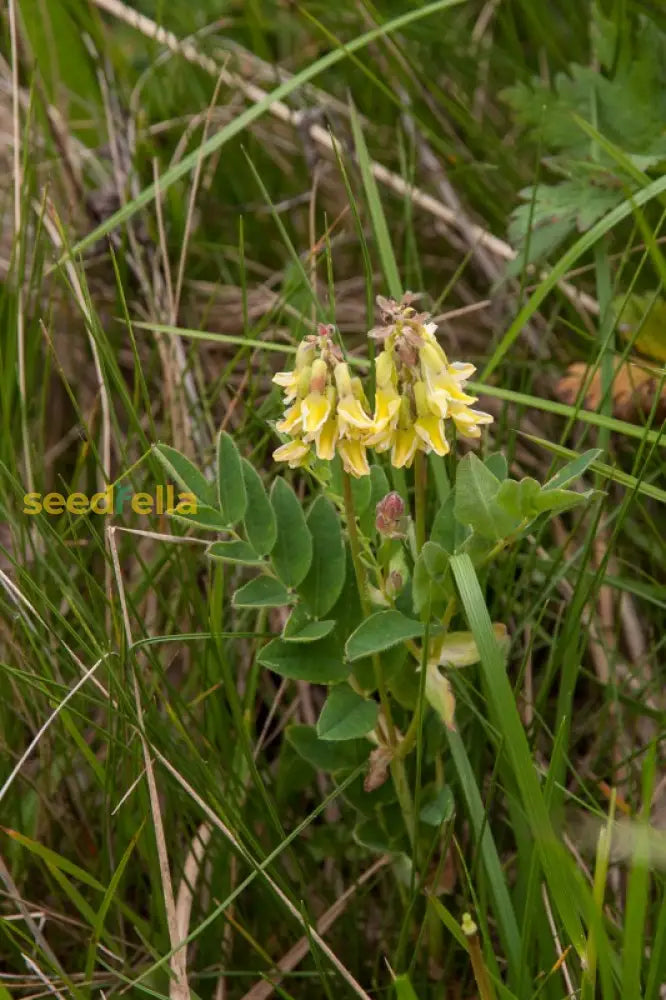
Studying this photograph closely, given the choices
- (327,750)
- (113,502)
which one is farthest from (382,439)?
(113,502)

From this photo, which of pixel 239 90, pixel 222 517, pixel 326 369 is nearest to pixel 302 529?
pixel 222 517

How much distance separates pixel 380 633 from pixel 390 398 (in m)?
0.22

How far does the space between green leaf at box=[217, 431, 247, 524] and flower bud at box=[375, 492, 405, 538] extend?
152mm

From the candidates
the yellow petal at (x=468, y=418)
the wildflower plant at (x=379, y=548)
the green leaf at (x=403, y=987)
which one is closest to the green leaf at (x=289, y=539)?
the wildflower plant at (x=379, y=548)

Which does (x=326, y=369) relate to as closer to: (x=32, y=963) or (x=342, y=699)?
(x=342, y=699)

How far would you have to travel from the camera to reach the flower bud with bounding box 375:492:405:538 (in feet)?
3.32

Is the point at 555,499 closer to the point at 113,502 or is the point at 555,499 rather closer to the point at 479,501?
the point at 479,501

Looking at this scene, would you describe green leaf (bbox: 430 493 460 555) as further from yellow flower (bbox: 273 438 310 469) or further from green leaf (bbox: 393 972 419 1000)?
green leaf (bbox: 393 972 419 1000)

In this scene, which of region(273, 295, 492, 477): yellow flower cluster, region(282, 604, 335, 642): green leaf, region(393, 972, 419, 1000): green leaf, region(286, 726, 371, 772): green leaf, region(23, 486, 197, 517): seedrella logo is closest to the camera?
region(393, 972, 419, 1000): green leaf

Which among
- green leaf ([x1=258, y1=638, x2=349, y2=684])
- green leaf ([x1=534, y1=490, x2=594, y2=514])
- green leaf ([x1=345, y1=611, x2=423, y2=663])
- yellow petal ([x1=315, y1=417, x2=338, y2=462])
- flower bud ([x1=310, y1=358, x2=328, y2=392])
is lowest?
green leaf ([x1=258, y1=638, x2=349, y2=684])

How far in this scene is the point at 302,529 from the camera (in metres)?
1.12

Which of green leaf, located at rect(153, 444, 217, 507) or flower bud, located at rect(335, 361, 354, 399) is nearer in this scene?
flower bud, located at rect(335, 361, 354, 399)

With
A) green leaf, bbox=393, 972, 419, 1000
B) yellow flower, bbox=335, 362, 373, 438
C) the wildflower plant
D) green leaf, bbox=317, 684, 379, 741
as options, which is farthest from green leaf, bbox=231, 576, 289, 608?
green leaf, bbox=393, 972, 419, 1000

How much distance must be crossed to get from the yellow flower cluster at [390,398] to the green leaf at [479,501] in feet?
0.11
